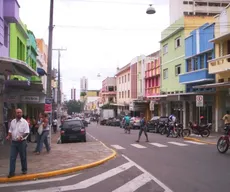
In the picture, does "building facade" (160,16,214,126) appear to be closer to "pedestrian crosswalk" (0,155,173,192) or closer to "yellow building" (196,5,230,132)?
"yellow building" (196,5,230,132)

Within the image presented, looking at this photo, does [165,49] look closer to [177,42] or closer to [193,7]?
[177,42]

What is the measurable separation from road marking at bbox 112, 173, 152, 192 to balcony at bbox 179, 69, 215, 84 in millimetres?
21937

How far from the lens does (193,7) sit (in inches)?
3460

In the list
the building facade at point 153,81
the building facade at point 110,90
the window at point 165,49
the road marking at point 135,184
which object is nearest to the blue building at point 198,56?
the window at point 165,49

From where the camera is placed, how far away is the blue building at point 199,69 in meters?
30.9

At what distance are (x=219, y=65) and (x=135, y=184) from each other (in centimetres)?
2062

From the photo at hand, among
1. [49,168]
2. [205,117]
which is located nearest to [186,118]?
[205,117]

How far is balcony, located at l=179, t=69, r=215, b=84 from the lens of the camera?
30.7 metres

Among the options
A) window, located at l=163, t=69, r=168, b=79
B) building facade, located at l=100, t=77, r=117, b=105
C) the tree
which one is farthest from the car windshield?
the tree

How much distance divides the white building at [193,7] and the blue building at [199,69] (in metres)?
54.8

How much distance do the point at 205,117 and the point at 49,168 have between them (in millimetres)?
24878

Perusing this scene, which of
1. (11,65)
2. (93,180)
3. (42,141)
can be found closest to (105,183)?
(93,180)

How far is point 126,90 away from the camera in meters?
69.2

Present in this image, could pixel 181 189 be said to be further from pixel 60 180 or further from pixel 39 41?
pixel 39 41
